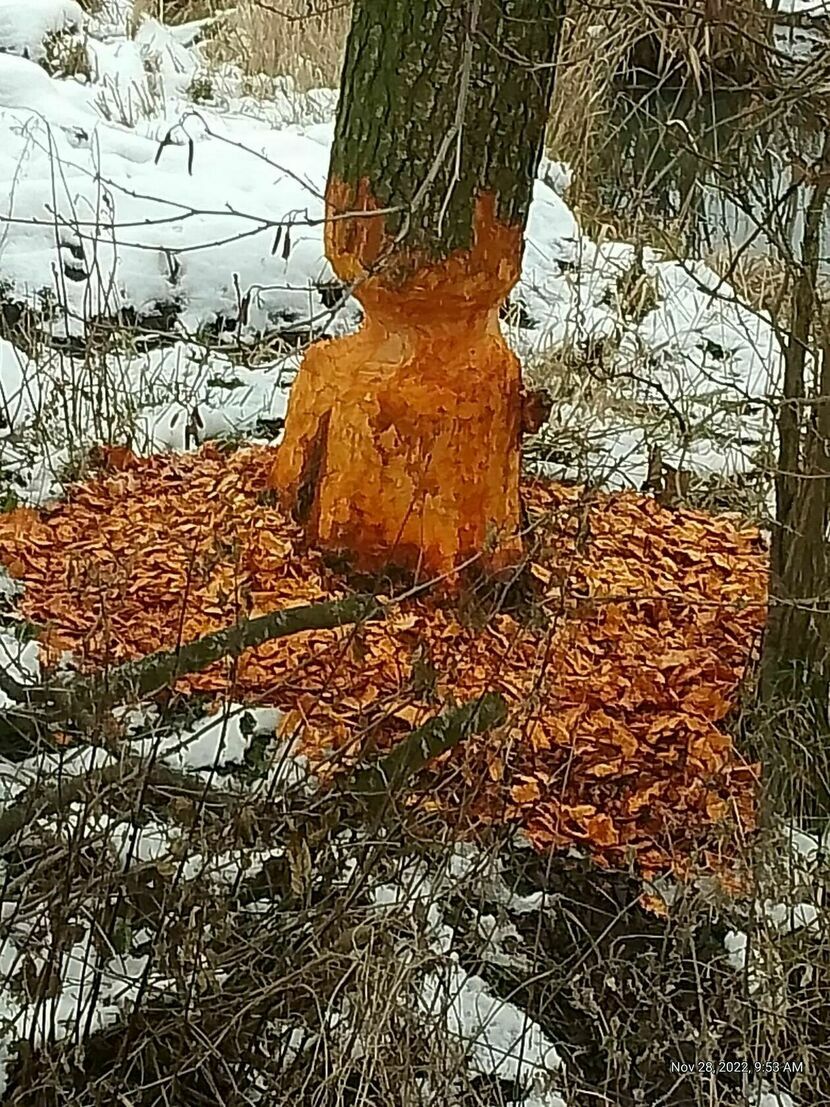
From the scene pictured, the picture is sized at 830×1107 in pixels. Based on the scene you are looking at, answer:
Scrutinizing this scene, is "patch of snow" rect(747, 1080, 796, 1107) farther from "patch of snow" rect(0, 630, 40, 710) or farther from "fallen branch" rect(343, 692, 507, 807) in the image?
"patch of snow" rect(0, 630, 40, 710)

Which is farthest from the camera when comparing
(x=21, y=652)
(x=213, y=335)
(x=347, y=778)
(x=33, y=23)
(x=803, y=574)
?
(x=33, y=23)

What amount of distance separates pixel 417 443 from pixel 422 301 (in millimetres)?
256

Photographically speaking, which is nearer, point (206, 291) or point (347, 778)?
point (347, 778)

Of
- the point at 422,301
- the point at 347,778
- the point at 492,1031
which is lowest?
the point at 492,1031

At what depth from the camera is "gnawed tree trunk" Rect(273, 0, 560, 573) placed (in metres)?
2.47

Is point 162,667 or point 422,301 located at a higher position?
Answer: point 422,301

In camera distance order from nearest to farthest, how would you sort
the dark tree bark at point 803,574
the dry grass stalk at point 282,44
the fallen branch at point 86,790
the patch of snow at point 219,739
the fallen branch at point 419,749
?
1. the fallen branch at point 86,790
2. the fallen branch at point 419,749
3. the dark tree bark at point 803,574
4. the patch of snow at point 219,739
5. the dry grass stalk at point 282,44

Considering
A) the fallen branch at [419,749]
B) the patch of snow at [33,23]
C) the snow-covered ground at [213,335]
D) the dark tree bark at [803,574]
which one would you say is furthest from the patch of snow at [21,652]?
the patch of snow at [33,23]

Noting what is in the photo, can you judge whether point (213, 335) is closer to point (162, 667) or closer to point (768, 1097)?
point (162, 667)

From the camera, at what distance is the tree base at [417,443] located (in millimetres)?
2625

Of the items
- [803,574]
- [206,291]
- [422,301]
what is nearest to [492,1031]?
[803,574]

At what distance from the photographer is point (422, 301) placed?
258 cm

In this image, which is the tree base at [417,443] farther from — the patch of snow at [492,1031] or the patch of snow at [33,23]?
the patch of snow at [33,23]

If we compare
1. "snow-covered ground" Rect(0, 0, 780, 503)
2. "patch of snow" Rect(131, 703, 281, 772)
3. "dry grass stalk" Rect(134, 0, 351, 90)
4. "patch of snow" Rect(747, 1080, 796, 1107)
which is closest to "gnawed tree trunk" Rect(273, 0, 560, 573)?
"snow-covered ground" Rect(0, 0, 780, 503)
